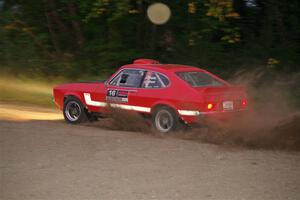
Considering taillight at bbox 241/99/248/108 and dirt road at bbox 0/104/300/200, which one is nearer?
dirt road at bbox 0/104/300/200

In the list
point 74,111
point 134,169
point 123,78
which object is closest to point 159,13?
point 74,111

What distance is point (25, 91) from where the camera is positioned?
1945 cm

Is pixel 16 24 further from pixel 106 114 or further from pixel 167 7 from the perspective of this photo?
pixel 106 114

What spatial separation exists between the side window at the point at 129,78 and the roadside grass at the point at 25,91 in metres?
5.88

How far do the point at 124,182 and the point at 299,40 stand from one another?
44.2ft

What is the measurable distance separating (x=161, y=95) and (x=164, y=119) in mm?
469

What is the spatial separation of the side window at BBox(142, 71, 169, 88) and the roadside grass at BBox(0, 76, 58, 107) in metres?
6.56

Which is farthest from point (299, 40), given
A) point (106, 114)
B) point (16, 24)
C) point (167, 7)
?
point (16, 24)

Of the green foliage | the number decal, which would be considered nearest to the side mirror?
the number decal

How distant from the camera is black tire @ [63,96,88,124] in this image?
1216 cm

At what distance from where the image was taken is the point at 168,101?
1066cm

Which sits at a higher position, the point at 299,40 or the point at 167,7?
the point at 167,7

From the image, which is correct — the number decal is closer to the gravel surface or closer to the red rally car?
the red rally car

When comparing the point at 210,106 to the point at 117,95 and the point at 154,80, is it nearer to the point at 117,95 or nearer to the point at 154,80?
the point at 154,80
